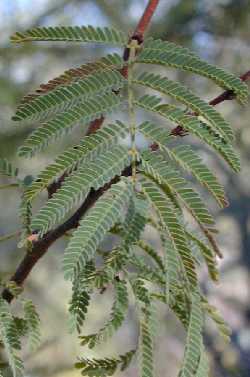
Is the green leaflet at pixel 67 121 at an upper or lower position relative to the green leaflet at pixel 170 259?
upper

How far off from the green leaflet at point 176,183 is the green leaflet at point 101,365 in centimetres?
16

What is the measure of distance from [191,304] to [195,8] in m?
1.92

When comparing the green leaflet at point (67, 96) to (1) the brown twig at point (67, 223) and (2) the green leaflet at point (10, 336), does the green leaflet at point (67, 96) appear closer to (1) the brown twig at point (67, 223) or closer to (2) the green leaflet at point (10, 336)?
(1) the brown twig at point (67, 223)

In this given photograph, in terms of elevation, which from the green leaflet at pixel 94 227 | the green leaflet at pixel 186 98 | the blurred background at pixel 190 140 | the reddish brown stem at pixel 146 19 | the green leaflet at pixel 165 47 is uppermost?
the reddish brown stem at pixel 146 19

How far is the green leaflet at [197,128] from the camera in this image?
18.9 inches

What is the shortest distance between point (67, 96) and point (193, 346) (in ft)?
0.68

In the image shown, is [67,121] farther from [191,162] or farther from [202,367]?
[202,367]

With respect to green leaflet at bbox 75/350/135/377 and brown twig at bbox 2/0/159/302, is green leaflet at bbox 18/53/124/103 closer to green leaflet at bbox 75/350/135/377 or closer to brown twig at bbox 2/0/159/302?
brown twig at bbox 2/0/159/302

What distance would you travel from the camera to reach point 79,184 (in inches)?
17.4

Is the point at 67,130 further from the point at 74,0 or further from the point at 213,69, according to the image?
the point at 74,0

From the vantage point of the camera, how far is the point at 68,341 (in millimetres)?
1966

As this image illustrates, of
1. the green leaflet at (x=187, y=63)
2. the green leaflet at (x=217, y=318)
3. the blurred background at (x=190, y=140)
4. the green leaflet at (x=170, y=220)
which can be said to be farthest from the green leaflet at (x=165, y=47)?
the blurred background at (x=190, y=140)

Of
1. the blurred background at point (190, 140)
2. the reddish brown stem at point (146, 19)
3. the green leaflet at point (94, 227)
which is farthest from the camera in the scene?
the blurred background at point (190, 140)

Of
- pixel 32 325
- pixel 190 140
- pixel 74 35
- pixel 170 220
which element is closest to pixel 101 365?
pixel 32 325
